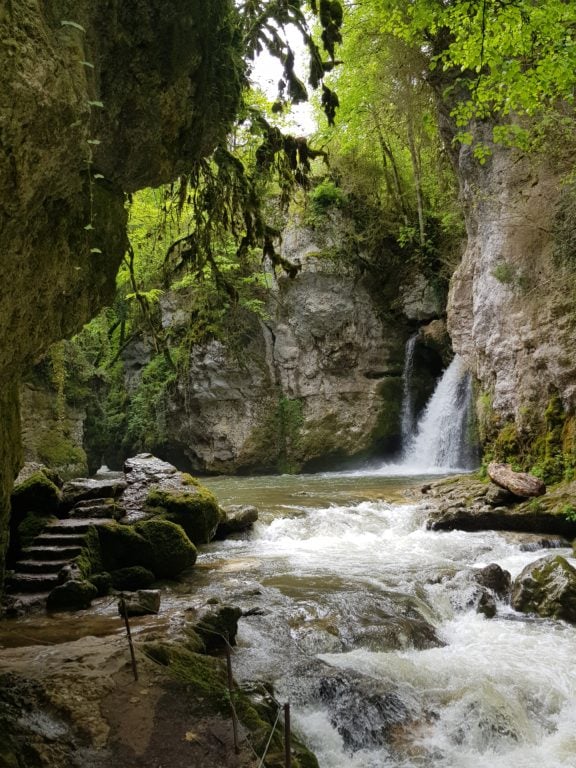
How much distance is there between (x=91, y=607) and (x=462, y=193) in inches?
544

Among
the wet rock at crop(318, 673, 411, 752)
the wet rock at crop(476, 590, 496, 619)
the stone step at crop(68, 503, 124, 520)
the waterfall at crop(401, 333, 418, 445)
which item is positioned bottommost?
the wet rock at crop(318, 673, 411, 752)

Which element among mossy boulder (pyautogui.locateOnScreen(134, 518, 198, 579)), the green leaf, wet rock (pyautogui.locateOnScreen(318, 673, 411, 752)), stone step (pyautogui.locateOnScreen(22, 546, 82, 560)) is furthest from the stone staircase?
the green leaf

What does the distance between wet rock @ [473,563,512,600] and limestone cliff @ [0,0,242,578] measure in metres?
5.98

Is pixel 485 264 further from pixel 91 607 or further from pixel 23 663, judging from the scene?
pixel 23 663

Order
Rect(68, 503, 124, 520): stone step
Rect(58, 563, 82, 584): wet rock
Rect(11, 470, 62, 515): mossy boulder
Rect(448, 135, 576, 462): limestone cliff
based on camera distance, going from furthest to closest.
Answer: Rect(448, 135, 576, 462): limestone cliff, Rect(68, 503, 124, 520): stone step, Rect(11, 470, 62, 515): mossy boulder, Rect(58, 563, 82, 584): wet rock

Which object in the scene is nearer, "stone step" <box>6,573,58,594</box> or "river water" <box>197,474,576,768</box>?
"river water" <box>197,474,576,768</box>

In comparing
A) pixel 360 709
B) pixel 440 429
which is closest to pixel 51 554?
pixel 360 709

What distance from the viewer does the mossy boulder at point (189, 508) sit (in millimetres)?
9203

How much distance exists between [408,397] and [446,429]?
2.85 m

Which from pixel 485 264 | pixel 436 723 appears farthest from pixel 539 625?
pixel 485 264

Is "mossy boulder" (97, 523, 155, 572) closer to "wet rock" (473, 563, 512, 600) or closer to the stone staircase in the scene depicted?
the stone staircase

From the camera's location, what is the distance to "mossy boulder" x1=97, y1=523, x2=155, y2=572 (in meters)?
7.89

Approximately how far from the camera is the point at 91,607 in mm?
6625

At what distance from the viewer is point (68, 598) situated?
21.5ft
